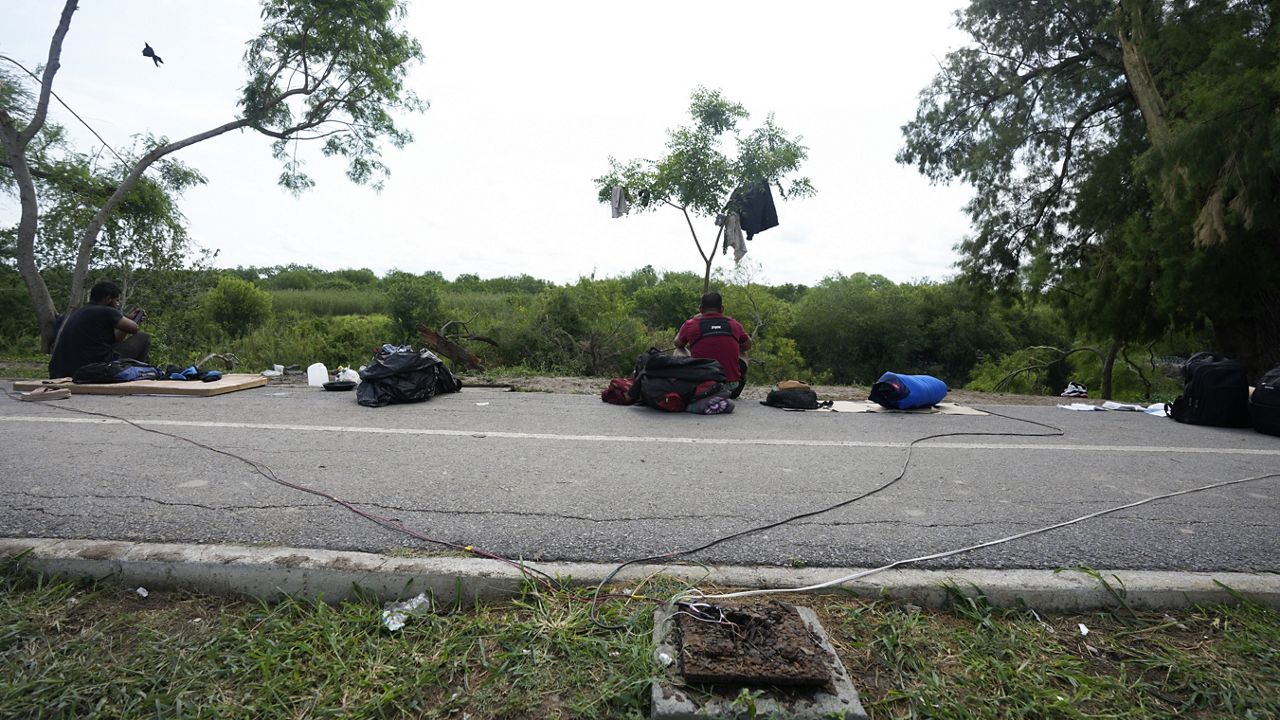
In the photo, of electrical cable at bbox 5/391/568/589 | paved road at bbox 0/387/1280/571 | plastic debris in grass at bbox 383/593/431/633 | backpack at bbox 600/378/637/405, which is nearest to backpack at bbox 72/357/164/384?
paved road at bbox 0/387/1280/571

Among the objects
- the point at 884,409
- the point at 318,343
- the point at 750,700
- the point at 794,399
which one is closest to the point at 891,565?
the point at 750,700

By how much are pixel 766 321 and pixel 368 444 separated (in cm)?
3091

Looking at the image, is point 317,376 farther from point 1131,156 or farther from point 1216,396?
point 1131,156

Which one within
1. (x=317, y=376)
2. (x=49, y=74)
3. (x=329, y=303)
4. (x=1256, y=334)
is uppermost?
(x=49, y=74)

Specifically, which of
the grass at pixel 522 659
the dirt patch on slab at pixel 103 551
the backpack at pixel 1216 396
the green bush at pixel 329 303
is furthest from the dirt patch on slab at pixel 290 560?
the green bush at pixel 329 303

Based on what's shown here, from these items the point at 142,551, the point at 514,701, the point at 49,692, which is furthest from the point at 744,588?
the point at 142,551

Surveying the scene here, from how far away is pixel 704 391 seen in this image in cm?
705

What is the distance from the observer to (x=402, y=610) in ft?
Answer: 7.55

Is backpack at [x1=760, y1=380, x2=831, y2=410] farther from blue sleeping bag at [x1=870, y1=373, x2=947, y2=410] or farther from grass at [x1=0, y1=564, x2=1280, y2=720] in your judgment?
grass at [x1=0, y1=564, x2=1280, y2=720]

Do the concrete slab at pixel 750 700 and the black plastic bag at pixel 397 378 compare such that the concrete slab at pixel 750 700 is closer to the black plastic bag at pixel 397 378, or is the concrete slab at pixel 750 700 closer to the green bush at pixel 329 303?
the black plastic bag at pixel 397 378

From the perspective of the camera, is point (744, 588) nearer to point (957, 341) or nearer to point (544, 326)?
point (544, 326)

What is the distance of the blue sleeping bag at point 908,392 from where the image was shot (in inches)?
299

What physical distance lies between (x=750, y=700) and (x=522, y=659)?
0.76m

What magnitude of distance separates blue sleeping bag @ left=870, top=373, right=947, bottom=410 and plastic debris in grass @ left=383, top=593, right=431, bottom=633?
21.1ft
